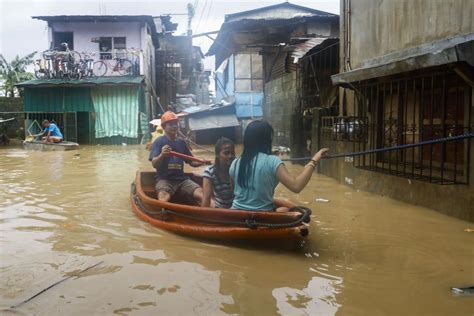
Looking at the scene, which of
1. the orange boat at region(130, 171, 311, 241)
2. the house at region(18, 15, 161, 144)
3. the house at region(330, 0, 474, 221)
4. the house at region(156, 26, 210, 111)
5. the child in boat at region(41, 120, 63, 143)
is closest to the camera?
the orange boat at region(130, 171, 311, 241)

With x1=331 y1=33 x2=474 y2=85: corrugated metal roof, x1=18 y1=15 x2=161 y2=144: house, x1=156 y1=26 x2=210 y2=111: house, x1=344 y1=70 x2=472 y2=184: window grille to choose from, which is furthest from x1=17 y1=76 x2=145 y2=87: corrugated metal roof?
x1=331 y1=33 x2=474 y2=85: corrugated metal roof

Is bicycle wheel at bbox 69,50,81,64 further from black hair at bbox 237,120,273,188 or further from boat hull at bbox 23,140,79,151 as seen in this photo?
black hair at bbox 237,120,273,188

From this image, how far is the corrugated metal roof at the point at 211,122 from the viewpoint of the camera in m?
20.6

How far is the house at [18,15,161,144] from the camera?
2078 cm

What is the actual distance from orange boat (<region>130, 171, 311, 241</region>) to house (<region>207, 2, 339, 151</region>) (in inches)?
253

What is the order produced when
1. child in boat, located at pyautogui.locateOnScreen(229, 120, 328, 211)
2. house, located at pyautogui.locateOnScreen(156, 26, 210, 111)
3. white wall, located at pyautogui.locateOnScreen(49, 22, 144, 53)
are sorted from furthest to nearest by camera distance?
house, located at pyautogui.locateOnScreen(156, 26, 210, 111) < white wall, located at pyautogui.locateOnScreen(49, 22, 144, 53) < child in boat, located at pyautogui.locateOnScreen(229, 120, 328, 211)

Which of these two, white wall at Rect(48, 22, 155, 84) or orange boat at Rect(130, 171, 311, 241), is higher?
white wall at Rect(48, 22, 155, 84)

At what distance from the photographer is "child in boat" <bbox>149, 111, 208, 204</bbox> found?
6.23 meters

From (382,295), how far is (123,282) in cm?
212

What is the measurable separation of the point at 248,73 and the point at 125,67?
5969 mm

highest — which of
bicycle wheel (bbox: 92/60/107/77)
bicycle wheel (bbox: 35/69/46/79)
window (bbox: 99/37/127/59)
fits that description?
window (bbox: 99/37/127/59)

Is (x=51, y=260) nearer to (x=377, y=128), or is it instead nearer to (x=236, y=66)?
(x=377, y=128)

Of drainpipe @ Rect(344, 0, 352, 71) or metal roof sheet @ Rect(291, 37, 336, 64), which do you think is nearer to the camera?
drainpipe @ Rect(344, 0, 352, 71)

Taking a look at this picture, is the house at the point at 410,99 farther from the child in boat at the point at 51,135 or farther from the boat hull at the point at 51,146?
the child in boat at the point at 51,135
